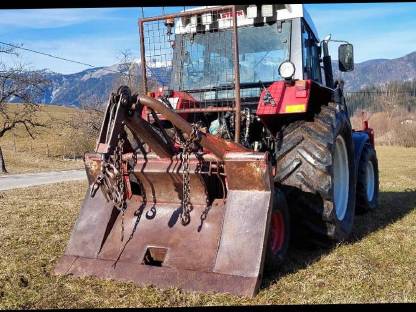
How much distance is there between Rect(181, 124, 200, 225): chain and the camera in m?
3.87

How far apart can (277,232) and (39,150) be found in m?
32.3

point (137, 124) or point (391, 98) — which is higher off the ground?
point (137, 124)

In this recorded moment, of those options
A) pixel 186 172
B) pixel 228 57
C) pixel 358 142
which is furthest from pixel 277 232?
pixel 358 142

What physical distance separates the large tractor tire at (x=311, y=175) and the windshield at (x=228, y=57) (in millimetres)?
736

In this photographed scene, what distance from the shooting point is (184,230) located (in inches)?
158

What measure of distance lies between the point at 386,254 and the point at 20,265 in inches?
116

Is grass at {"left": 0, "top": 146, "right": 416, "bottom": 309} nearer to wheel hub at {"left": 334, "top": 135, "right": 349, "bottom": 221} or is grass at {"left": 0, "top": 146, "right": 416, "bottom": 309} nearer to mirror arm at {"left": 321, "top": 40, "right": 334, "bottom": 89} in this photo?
wheel hub at {"left": 334, "top": 135, "right": 349, "bottom": 221}

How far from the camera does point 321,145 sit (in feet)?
14.4

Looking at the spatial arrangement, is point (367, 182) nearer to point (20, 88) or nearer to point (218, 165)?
point (218, 165)

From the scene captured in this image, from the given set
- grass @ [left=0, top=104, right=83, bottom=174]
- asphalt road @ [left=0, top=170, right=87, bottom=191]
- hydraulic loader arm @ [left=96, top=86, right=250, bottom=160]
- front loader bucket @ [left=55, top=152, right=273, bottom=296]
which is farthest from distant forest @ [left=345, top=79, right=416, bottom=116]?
hydraulic loader arm @ [left=96, top=86, right=250, bottom=160]

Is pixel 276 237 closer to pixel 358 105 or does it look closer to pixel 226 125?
pixel 226 125

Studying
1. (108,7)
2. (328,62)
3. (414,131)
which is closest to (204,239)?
A: (108,7)

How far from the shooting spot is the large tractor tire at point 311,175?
171 inches

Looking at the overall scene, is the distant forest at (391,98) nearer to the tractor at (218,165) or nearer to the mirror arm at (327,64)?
the mirror arm at (327,64)
